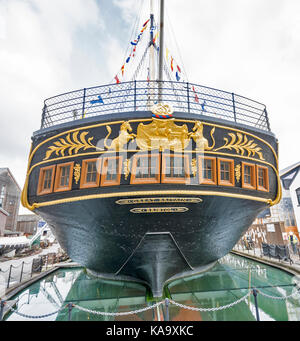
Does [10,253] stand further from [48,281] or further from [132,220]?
[132,220]

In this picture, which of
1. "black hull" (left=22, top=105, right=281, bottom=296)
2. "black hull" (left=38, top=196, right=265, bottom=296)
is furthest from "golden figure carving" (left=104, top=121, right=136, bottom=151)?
"black hull" (left=38, top=196, right=265, bottom=296)

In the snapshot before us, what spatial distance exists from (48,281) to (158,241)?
6007mm

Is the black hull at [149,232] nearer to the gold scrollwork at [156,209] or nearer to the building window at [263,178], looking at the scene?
the gold scrollwork at [156,209]

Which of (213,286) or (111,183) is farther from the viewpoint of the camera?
(213,286)

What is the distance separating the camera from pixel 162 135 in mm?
4707


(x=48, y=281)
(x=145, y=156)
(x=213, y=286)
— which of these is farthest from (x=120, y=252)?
(x=48, y=281)

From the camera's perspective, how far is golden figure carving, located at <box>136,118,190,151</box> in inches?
183

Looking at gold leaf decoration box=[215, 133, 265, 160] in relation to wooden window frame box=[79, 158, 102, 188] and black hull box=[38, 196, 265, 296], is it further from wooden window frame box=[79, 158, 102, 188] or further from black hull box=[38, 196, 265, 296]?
wooden window frame box=[79, 158, 102, 188]

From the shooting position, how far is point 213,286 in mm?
6625

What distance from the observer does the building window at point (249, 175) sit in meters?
5.19
